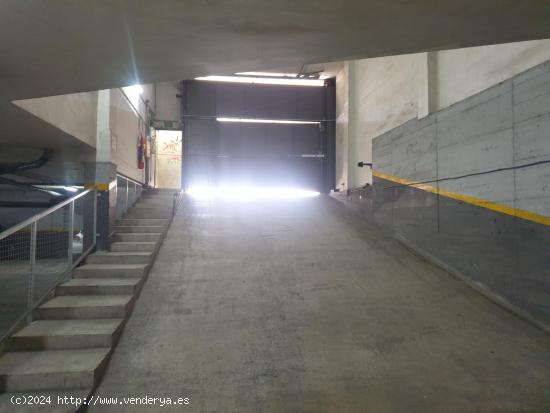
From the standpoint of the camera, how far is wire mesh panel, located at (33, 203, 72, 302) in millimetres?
4418

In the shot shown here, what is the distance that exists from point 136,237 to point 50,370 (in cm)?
337

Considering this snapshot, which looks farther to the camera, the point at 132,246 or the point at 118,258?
the point at 132,246

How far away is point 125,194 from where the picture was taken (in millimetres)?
7430

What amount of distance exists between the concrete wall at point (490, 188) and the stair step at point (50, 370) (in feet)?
14.5

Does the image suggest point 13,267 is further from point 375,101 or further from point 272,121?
point 272,121

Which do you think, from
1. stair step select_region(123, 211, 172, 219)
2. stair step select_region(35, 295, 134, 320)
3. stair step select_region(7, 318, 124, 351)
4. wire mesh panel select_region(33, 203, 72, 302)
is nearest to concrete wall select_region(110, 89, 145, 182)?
stair step select_region(123, 211, 172, 219)

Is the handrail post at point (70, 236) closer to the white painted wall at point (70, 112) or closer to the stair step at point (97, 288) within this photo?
the stair step at point (97, 288)

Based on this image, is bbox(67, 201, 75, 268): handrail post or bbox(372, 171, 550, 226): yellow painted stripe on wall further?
bbox(67, 201, 75, 268): handrail post

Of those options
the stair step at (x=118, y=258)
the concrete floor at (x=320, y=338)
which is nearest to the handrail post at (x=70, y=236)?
the stair step at (x=118, y=258)

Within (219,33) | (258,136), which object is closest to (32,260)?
(219,33)

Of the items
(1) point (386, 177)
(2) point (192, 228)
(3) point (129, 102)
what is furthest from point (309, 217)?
(3) point (129, 102)

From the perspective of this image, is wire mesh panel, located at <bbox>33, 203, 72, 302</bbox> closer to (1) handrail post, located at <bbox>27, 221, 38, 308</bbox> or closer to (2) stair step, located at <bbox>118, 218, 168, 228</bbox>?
(1) handrail post, located at <bbox>27, 221, 38, 308</bbox>

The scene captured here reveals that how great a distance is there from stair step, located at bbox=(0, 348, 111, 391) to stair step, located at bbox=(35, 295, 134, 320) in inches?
25.0

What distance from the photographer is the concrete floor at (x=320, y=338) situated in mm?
2965
